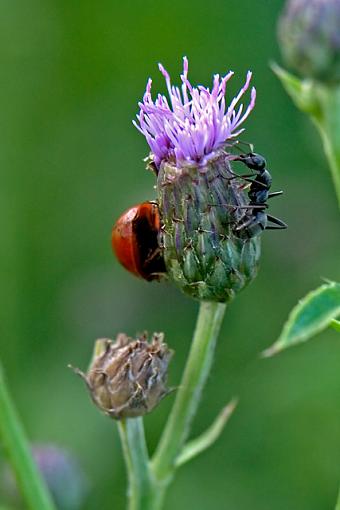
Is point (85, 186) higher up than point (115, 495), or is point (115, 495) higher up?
point (85, 186)

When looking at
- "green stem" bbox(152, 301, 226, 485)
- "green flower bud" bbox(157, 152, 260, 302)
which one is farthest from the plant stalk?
"green flower bud" bbox(157, 152, 260, 302)

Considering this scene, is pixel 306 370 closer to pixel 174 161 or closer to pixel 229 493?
pixel 229 493

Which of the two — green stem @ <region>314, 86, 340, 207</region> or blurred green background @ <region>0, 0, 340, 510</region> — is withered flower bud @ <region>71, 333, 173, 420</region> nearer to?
green stem @ <region>314, 86, 340, 207</region>

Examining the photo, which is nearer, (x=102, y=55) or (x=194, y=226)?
(x=194, y=226)

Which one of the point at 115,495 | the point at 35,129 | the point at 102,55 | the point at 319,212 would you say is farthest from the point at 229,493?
the point at 102,55

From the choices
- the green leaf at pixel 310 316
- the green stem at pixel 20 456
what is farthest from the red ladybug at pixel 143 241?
the green leaf at pixel 310 316

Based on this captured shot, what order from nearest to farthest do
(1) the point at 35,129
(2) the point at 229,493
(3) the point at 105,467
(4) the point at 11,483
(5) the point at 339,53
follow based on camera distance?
1. (5) the point at 339,53
2. (4) the point at 11,483
3. (2) the point at 229,493
4. (3) the point at 105,467
5. (1) the point at 35,129

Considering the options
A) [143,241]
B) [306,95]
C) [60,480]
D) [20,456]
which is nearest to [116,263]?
[60,480]

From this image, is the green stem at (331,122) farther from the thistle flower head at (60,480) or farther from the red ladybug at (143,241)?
the thistle flower head at (60,480)
